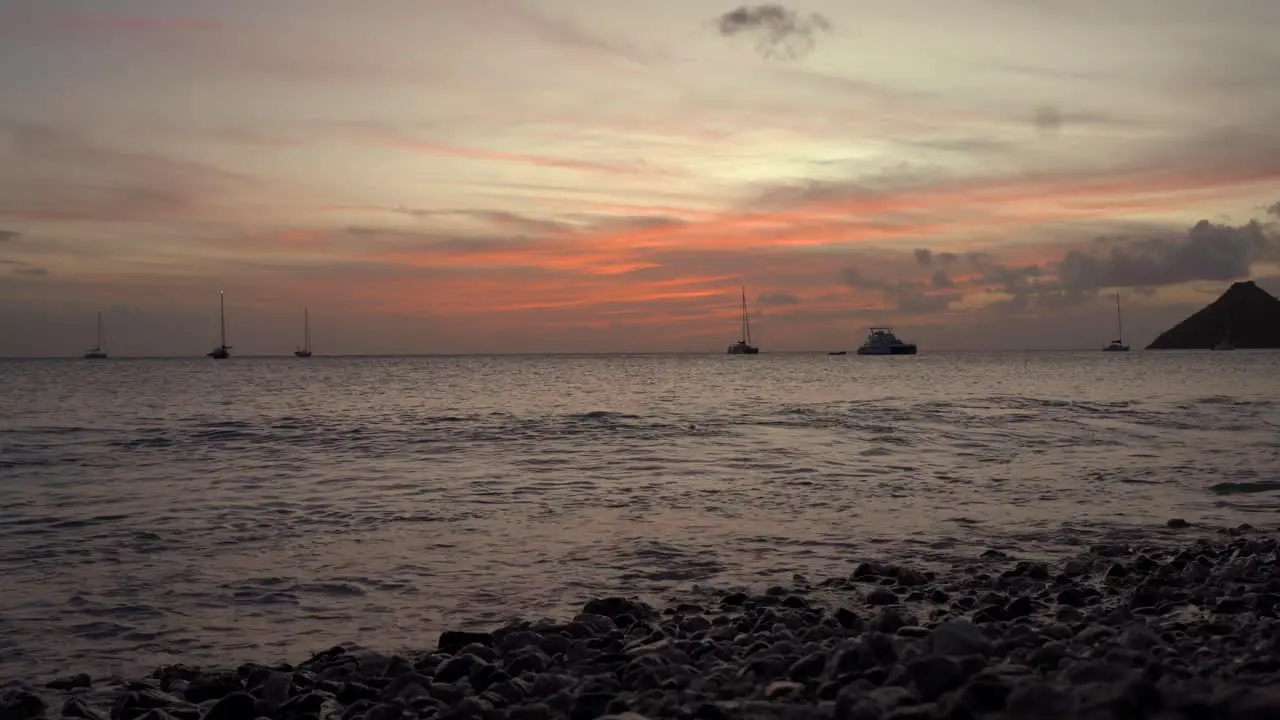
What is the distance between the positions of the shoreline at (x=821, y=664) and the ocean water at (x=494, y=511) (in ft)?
4.06

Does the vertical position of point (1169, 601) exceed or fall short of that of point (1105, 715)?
it falls short

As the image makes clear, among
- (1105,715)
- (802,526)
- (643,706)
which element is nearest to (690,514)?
(802,526)

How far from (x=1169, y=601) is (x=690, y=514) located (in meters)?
7.76

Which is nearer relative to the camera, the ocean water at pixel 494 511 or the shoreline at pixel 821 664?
the shoreline at pixel 821 664

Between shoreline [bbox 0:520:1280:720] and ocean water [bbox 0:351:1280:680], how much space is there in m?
1.24

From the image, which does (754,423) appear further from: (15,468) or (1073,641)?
(1073,641)

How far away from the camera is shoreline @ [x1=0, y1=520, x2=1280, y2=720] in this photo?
534cm

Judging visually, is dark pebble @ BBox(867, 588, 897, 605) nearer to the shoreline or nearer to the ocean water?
the shoreline

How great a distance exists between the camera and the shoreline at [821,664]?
210 inches

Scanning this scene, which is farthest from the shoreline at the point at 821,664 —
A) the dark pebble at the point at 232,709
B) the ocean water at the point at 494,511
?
the ocean water at the point at 494,511

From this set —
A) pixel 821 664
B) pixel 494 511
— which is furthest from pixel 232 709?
pixel 494 511

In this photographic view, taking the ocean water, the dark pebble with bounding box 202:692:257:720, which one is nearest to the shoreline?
the dark pebble with bounding box 202:692:257:720

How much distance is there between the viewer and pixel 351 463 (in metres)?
23.4

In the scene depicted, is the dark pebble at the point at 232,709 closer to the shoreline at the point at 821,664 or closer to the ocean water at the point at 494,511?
the shoreline at the point at 821,664
